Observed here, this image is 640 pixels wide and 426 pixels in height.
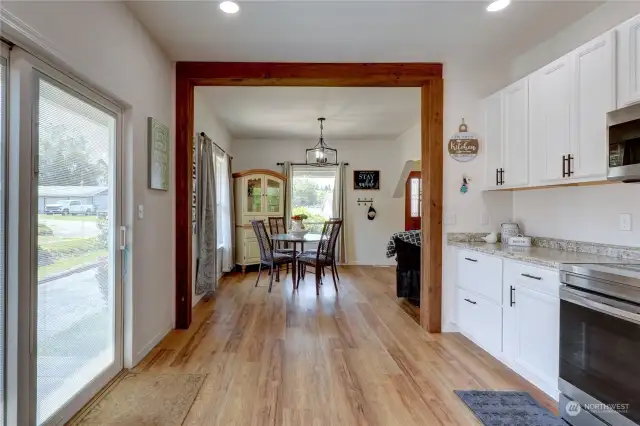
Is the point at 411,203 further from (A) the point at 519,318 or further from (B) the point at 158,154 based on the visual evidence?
(B) the point at 158,154

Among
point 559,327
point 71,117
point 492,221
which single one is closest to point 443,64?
point 492,221

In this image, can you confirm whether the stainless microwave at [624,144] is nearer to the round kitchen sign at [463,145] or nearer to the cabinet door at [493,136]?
the cabinet door at [493,136]

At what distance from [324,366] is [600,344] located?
1623mm

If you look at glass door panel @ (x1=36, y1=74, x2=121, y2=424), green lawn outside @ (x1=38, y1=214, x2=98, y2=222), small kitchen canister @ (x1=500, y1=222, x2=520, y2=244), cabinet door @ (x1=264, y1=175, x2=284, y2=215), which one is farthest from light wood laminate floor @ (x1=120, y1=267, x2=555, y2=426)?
cabinet door @ (x1=264, y1=175, x2=284, y2=215)

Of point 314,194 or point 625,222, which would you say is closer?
point 625,222

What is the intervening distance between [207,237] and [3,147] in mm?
2892

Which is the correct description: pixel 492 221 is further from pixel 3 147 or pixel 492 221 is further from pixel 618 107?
pixel 3 147

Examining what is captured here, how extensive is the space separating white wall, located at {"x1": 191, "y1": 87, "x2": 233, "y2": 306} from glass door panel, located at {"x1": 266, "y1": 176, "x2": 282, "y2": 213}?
3.72ft

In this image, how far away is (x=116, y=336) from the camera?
2.33m

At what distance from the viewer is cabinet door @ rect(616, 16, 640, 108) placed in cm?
187

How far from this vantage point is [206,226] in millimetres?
4285

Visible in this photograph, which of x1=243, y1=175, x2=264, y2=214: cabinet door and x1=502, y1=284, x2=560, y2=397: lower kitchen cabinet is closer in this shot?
x1=502, y1=284, x2=560, y2=397: lower kitchen cabinet

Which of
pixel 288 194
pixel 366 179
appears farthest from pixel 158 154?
pixel 366 179

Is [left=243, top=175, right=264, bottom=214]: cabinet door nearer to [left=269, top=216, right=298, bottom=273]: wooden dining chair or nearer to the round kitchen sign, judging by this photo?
[left=269, top=216, right=298, bottom=273]: wooden dining chair
